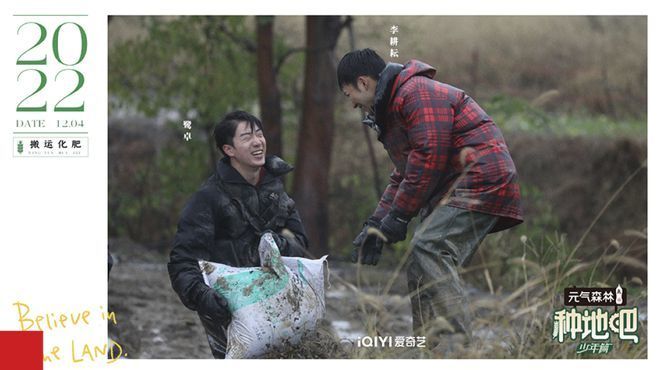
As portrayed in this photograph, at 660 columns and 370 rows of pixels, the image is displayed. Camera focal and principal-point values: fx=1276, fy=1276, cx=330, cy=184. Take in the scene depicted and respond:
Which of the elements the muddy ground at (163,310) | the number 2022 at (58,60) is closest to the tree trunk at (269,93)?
the muddy ground at (163,310)

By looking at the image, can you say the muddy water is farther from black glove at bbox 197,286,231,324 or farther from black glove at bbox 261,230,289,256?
black glove at bbox 197,286,231,324

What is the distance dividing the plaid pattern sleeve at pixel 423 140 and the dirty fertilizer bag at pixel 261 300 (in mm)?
593

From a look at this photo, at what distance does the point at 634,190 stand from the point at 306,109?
363 centimetres

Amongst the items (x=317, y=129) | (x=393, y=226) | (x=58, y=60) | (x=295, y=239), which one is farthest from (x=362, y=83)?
(x=317, y=129)

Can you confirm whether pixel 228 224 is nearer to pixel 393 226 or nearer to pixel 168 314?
pixel 393 226

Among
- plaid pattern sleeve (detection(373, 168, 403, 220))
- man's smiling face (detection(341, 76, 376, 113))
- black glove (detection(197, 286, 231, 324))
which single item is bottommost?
black glove (detection(197, 286, 231, 324))

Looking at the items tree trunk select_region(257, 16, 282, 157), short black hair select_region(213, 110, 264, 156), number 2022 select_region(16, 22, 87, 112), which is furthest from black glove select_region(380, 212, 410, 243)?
tree trunk select_region(257, 16, 282, 157)

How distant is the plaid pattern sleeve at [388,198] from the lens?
229 inches

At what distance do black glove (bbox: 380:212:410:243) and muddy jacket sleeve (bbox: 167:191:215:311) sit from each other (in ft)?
2.56

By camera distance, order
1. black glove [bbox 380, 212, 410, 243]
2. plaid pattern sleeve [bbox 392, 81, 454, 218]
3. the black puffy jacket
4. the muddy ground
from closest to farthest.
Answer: plaid pattern sleeve [bbox 392, 81, 454, 218] → black glove [bbox 380, 212, 410, 243] → the black puffy jacket → the muddy ground

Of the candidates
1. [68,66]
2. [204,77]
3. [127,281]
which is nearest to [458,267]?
[68,66]

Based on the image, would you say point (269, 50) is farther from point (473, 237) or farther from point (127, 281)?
point (473, 237)

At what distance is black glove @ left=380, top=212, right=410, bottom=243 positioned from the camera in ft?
18.3

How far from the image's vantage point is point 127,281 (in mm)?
9750
